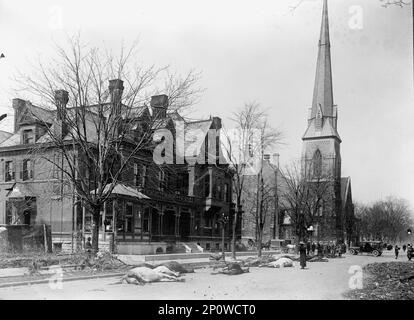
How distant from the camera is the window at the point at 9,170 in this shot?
38.7 metres

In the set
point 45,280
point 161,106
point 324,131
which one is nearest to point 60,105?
point 161,106

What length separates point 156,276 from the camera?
16094 millimetres

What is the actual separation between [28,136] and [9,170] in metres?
3.23

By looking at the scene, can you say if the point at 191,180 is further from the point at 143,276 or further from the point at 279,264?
the point at 143,276

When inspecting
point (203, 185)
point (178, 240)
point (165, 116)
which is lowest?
point (178, 240)

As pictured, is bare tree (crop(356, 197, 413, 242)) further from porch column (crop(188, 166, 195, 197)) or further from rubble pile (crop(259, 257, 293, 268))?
rubble pile (crop(259, 257, 293, 268))

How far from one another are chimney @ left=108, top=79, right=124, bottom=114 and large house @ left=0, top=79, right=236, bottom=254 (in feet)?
10.2

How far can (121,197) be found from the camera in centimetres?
3319

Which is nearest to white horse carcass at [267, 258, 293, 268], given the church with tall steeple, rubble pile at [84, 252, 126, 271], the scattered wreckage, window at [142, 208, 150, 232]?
rubble pile at [84, 252, 126, 271]

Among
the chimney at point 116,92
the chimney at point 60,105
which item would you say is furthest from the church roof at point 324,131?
the chimney at point 60,105

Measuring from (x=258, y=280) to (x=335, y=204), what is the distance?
4928 cm

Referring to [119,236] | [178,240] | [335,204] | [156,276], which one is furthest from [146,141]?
[335,204]

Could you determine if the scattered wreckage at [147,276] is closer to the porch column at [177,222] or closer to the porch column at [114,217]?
the porch column at [114,217]
